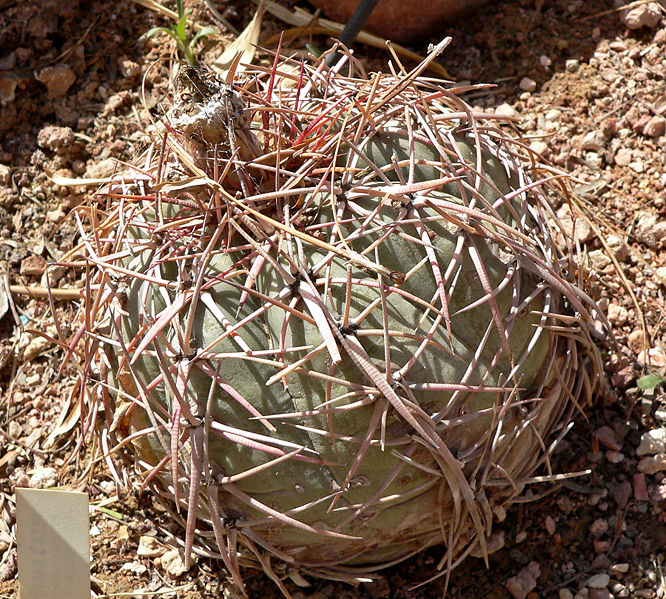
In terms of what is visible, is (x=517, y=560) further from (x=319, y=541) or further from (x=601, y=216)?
(x=601, y=216)

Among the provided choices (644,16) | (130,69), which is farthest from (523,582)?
(130,69)

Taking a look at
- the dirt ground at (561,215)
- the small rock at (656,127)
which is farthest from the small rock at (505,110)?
the small rock at (656,127)

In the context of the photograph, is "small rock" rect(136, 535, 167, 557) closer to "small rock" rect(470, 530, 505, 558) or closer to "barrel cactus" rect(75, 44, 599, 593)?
"barrel cactus" rect(75, 44, 599, 593)

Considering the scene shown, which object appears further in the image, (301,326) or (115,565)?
(115,565)

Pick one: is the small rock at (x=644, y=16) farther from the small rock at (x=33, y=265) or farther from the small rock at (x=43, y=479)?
the small rock at (x=43, y=479)

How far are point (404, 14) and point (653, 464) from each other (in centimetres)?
124

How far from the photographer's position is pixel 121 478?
143 centimetres

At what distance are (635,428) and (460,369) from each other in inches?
22.3

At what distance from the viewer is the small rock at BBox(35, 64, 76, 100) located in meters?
1.94

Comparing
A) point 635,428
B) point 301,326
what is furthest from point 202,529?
point 635,428

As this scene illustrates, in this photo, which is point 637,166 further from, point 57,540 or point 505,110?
point 57,540

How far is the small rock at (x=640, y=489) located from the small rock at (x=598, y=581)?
153mm

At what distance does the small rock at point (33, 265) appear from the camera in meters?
1.75

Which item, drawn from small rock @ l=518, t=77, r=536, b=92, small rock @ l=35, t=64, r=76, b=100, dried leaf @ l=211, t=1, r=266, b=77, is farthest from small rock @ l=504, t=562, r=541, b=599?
small rock @ l=35, t=64, r=76, b=100
